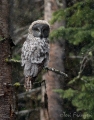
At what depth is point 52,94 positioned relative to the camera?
8.48 metres

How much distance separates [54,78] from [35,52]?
4.07 m

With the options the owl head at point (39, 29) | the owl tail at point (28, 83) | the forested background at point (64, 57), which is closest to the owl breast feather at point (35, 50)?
the owl head at point (39, 29)

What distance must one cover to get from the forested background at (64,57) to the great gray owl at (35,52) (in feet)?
2.40

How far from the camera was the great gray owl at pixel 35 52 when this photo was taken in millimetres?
4129

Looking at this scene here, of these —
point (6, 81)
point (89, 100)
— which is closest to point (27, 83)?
point (6, 81)

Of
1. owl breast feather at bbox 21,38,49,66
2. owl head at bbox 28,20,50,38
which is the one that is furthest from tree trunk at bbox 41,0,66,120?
owl breast feather at bbox 21,38,49,66

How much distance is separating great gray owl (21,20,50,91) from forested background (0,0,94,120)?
0.73m

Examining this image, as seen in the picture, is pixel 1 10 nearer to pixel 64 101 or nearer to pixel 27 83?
pixel 27 83

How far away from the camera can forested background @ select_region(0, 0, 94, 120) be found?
623 centimetres

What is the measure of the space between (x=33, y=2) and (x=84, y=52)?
4.11 meters

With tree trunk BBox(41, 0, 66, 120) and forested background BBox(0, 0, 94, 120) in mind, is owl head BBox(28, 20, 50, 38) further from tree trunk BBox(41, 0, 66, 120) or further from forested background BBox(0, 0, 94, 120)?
tree trunk BBox(41, 0, 66, 120)

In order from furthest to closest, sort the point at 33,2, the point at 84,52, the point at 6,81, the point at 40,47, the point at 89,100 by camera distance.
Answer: the point at 33,2
the point at 84,52
the point at 89,100
the point at 40,47
the point at 6,81

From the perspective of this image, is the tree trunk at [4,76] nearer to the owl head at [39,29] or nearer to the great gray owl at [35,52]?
the great gray owl at [35,52]

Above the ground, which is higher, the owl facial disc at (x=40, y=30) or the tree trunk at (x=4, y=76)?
the owl facial disc at (x=40, y=30)
